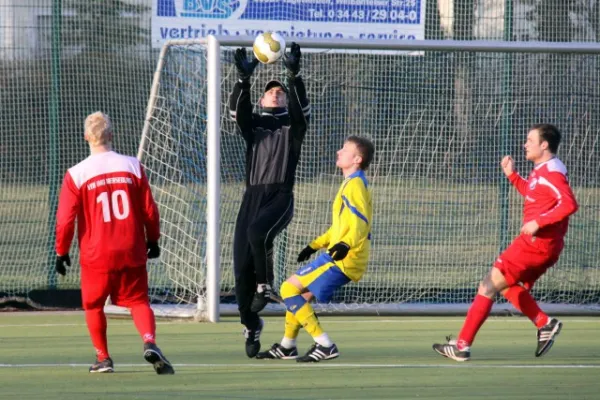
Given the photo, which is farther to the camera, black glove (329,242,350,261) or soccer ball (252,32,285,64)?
soccer ball (252,32,285,64)

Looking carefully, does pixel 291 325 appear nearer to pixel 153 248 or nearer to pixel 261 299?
pixel 261 299

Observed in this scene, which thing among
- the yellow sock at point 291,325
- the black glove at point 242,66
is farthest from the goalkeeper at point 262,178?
the yellow sock at point 291,325

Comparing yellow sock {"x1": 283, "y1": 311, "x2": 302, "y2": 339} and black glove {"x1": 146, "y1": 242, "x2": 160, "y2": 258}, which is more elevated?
black glove {"x1": 146, "y1": 242, "x2": 160, "y2": 258}

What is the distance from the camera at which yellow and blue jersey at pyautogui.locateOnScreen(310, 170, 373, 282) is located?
8.20 meters

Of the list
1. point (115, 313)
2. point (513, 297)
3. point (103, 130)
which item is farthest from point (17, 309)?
point (513, 297)

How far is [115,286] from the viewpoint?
770 centimetres

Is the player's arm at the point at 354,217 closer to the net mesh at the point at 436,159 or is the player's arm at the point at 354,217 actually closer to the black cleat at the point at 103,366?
the black cleat at the point at 103,366

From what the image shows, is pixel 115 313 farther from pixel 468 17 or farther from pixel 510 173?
pixel 468 17

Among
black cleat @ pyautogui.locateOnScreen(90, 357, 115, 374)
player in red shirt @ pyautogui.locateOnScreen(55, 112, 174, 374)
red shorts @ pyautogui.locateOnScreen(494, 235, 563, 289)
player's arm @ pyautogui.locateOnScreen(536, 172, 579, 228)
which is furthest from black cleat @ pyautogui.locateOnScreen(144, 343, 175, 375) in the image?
player's arm @ pyautogui.locateOnScreen(536, 172, 579, 228)

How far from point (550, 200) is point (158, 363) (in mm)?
2935

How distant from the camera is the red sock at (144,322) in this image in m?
7.61

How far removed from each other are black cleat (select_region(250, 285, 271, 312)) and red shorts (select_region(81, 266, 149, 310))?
108 cm

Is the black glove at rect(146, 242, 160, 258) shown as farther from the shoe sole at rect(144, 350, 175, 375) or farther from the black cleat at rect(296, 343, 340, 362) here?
the black cleat at rect(296, 343, 340, 362)

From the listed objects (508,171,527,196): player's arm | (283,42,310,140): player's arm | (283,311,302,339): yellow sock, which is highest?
(283,42,310,140): player's arm
